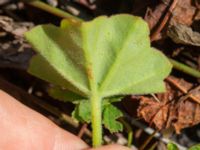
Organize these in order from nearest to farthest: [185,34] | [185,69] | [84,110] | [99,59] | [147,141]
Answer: [99,59] < [84,110] < [185,34] < [185,69] < [147,141]

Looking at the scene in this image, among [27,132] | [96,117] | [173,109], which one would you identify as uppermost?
[96,117]

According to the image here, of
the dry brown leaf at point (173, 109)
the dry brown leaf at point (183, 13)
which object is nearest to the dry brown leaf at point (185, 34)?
the dry brown leaf at point (183, 13)

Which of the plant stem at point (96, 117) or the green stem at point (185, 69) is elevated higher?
the green stem at point (185, 69)

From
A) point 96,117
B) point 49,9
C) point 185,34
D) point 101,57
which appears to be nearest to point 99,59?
point 101,57

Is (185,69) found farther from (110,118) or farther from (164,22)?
(110,118)

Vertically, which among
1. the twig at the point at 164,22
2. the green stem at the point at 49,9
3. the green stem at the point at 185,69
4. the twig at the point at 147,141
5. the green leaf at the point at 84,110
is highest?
the twig at the point at 164,22

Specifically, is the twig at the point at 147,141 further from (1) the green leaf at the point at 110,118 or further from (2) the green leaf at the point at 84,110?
(2) the green leaf at the point at 84,110

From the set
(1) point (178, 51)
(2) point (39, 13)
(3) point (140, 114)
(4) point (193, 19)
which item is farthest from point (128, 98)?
(2) point (39, 13)
